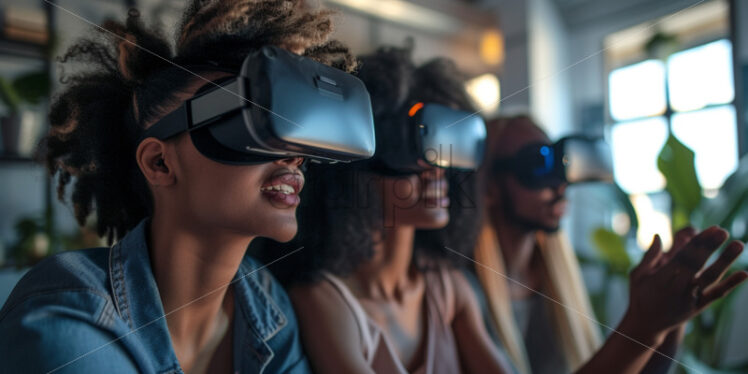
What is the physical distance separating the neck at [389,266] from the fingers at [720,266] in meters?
0.42

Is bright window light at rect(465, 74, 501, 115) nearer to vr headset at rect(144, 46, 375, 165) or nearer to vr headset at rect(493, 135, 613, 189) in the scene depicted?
vr headset at rect(493, 135, 613, 189)

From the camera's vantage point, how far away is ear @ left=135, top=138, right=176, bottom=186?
33 cm

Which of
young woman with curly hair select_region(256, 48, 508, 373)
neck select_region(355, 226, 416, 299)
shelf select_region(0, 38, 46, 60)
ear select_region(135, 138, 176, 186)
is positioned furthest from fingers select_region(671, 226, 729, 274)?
shelf select_region(0, 38, 46, 60)

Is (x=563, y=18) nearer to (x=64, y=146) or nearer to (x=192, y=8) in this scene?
(x=192, y=8)

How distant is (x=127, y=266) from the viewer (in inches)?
13.1

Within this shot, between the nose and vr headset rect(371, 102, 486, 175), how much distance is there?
93mm

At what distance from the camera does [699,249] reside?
0.61 m

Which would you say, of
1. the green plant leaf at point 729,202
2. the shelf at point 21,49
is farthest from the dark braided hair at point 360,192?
the green plant leaf at point 729,202

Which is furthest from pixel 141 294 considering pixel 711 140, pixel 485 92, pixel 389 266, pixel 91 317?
pixel 711 140

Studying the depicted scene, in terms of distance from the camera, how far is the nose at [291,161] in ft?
1.15

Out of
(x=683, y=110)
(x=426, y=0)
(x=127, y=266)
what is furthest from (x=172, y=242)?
(x=683, y=110)

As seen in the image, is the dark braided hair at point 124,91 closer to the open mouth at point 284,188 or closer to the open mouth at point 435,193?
the open mouth at point 284,188

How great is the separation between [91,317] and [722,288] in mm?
741

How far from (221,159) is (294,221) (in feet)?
0.28
